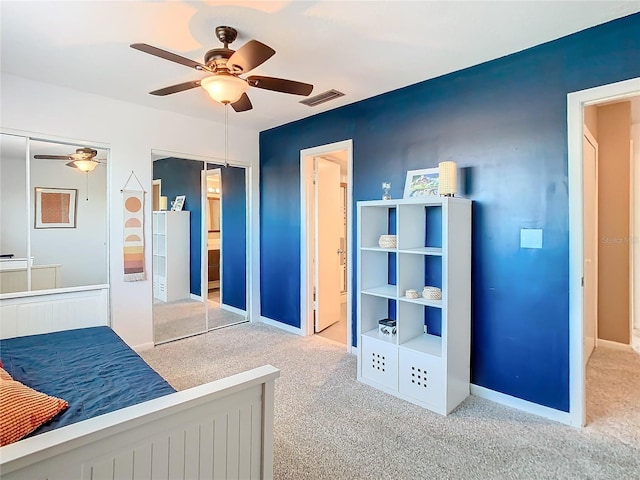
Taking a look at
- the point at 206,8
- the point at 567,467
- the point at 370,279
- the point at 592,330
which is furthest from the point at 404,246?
the point at 592,330

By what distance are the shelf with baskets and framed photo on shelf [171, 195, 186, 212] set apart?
7.88 ft

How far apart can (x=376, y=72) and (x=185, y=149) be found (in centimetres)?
238

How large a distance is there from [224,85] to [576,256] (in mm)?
2515

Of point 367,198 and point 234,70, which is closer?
point 234,70

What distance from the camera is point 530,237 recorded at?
97.7 inches

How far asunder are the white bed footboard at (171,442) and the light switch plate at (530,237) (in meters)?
2.07

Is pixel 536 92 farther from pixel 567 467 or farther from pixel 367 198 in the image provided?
pixel 567 467

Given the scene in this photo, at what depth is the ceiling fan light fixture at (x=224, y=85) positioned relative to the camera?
2.08 metres

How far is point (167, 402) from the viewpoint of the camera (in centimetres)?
114

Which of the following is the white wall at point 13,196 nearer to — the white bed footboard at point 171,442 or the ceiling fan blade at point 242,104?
the ceiling fan blade at point 242,104

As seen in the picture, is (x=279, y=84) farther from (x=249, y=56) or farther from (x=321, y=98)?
(x=321, y=98)

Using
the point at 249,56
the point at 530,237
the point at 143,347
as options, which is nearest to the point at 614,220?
the point at 530,237

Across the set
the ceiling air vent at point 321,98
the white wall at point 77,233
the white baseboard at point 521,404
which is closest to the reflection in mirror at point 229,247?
the white wall at point 77,233

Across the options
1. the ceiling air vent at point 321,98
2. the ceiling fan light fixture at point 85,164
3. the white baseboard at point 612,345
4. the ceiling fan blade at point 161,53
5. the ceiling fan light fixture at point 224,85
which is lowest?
the white baseboard at point 612,345
